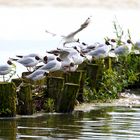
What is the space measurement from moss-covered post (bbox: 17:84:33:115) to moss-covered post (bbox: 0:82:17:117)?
350 mm

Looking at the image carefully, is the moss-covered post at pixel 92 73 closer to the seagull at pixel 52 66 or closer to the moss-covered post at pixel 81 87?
the moss-covered post at pixel 81 87

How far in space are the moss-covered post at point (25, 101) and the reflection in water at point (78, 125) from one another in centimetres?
18

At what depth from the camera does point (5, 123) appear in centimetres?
1250

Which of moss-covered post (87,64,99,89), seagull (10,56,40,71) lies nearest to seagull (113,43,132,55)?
moss-covered post (87,64,99,89)

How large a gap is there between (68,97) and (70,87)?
16 cm

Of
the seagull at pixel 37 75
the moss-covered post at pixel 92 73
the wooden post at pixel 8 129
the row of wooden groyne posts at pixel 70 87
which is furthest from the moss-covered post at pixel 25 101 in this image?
the moss-covered post at pixel 92 73

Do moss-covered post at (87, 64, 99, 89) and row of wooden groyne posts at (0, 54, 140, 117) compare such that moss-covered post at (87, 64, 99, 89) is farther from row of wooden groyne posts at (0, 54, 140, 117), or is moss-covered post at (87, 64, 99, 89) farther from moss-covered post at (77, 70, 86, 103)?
moss-covered post at (77, 70, 86, 103)

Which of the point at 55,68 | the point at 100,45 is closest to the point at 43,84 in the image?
the point at 55,68

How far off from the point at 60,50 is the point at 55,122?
4.26 m

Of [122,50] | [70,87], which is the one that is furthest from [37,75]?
[122,50]

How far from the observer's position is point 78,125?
12.5 m

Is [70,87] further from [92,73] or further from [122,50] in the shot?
[122,50]

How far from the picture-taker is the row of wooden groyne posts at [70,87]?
1301cm

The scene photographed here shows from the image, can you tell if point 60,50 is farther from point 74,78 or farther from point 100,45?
point 74,78
